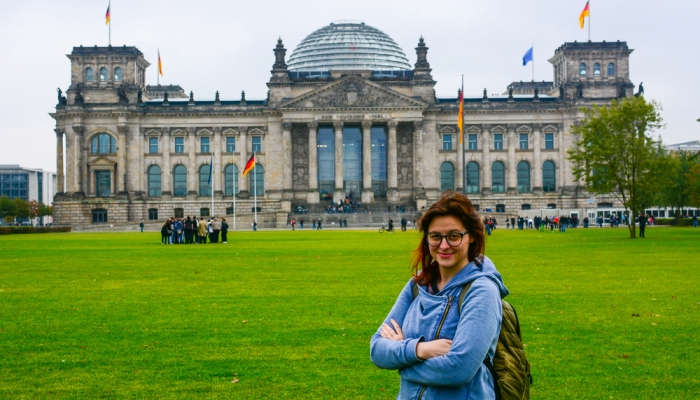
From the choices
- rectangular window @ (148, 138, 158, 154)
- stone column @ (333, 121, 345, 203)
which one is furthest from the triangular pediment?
rectangular window @ (148, 138, 158, 154)

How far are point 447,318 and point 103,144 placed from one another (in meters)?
113

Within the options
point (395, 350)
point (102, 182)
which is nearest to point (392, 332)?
point (395, 350)

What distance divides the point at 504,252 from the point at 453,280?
112 ft

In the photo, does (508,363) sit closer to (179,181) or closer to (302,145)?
(302,145)

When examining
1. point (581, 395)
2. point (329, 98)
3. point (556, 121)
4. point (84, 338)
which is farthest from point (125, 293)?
point (556, 121)

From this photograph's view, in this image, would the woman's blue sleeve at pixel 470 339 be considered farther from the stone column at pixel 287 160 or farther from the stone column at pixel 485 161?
the stone column at pixel 485 161

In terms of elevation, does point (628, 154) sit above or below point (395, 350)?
above

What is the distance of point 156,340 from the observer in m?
14.8

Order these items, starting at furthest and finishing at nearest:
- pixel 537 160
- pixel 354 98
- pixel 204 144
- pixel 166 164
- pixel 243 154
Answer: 1. pixel 537 160
2. pixel 204 144
3. pixel 166 164
4. pixel 243 154
5. pixel 354 98

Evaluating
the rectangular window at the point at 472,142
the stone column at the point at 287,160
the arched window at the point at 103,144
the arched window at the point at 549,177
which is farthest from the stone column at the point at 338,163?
the arched window at the point at 103,144

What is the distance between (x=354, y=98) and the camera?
361ft

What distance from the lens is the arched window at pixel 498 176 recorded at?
380 feet

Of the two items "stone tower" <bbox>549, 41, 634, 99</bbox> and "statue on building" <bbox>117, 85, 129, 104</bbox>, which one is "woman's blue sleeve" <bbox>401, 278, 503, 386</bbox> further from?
"stone tower" <bbox>549, 41, 634, 99</bbox>

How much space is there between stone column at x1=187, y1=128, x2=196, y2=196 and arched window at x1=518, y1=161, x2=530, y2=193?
46151mm
